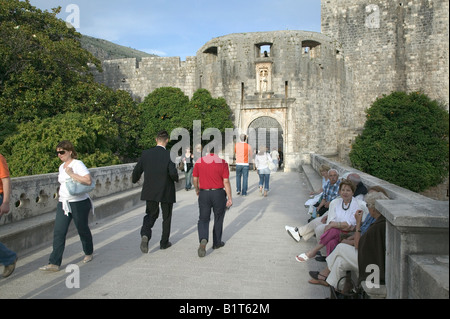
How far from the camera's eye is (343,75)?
23219 millimetres

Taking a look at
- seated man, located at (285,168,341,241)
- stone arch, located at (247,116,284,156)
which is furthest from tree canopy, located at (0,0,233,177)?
stone arch, located at (247,116,284,156)

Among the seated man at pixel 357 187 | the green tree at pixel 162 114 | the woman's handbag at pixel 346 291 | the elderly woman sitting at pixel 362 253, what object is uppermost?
the green tree at pixel 162 114

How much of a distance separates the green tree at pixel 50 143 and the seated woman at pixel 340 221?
28.9 ft

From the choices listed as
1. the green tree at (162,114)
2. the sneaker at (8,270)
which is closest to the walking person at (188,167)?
the sneaker at (8,270)

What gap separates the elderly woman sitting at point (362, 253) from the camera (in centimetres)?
319

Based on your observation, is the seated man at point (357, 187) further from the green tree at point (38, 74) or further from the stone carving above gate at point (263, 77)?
the stone carving above gate at point (263, 77)

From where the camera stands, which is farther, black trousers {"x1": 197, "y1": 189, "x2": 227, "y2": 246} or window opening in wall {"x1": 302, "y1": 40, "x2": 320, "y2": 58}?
window opening in wall {"x1": 302, "y1": 40, "x2": 320, "y2": 58}

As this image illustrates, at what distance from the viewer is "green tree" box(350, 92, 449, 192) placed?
21781 millimetres

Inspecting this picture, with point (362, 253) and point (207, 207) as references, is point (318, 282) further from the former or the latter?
point (207, 207)

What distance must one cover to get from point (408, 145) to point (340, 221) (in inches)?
787

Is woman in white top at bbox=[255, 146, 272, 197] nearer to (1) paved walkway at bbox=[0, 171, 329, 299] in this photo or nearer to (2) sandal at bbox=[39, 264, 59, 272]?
(1) paved walkway at bbox=[0, 171, 329, 299]

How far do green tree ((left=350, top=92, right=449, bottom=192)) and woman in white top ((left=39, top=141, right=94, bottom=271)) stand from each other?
2048 cm

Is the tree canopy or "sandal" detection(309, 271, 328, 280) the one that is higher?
the tree canopy
